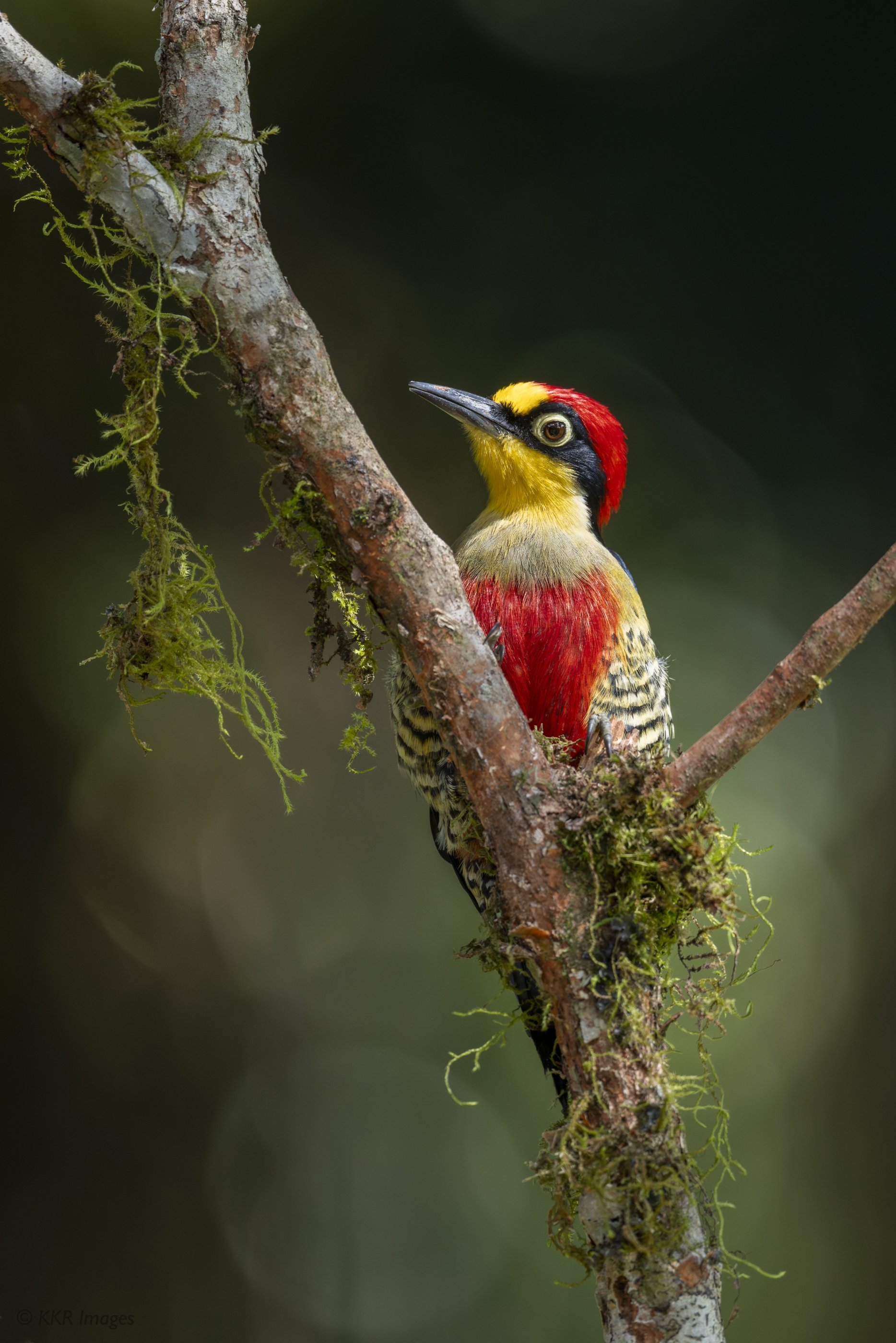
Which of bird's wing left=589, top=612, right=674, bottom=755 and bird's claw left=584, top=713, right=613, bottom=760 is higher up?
bird's wing left=589, top=612, right=674, bottom=755

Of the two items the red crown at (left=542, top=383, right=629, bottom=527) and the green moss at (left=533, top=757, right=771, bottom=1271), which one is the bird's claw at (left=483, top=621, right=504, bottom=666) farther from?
the red crown at (left=542, top=383, right=629, bottom=527)

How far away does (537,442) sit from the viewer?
228 centimetres

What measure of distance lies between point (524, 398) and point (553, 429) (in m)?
0.10

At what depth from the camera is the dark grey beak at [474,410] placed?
2.25 meters

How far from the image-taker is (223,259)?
1.48 meters

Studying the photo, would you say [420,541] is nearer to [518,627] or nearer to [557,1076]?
[518,627]

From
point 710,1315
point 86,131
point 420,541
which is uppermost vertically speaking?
point 86,131

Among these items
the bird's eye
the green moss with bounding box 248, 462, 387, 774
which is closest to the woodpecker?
the bird's eye

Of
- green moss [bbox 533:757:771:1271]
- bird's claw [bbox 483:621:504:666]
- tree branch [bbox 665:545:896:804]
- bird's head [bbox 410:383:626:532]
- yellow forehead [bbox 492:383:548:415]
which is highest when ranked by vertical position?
yellow forehead [bbox 492:383:548:415]

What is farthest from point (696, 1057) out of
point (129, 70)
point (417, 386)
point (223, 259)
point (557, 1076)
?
point (129, 70)

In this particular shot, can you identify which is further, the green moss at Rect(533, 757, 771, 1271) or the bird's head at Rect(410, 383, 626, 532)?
the bird's head at Rect(410, 383, 626, 532)

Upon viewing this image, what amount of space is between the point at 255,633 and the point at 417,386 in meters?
1.81

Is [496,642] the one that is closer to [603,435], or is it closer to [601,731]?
[601,731]

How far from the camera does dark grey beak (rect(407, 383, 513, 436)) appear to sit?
2.25m
